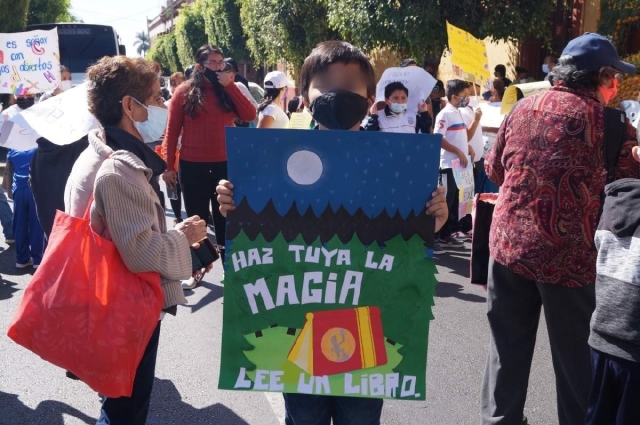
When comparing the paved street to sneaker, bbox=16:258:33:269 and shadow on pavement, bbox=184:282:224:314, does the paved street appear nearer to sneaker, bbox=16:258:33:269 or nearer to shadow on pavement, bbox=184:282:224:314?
shadow on pavement, bbox=184:282:224:314

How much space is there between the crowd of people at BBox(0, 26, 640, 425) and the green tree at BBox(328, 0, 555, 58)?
8.98 meters

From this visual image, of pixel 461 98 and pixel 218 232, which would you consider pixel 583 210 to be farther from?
pixel 461 98

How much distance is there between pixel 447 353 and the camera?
185 inches

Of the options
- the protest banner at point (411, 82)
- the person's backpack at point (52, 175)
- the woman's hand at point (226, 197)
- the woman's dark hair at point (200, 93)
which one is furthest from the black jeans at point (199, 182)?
the woman's hand at point (226, 197)

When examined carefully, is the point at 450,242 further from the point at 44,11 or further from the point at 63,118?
the point at 44,11

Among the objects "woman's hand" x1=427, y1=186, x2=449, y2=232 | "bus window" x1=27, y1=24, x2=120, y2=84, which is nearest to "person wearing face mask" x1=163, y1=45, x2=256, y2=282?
"woman's hand" x1=427, y1=186, x2=449, y2=232

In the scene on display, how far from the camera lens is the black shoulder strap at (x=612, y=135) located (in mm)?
2775

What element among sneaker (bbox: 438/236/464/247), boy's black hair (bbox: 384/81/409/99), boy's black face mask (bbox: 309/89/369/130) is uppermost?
boy's black hair (bbox: 384/81/409/99)

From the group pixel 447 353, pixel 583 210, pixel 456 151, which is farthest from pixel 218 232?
pixel 583 210

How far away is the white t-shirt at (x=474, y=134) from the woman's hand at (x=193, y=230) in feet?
18.1

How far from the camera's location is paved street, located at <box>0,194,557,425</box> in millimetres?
3807

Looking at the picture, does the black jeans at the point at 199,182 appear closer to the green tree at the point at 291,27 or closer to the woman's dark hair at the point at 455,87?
the woman's dark hair at the point at 455,87

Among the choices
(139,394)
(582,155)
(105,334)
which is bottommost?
(139,394)

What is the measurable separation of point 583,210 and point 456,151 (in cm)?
461
